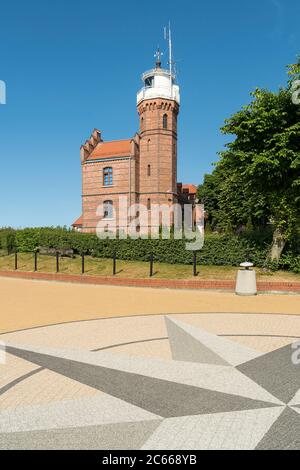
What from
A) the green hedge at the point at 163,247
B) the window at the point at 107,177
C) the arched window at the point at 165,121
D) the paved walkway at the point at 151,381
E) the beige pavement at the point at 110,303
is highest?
the arched window at the point at 165,121

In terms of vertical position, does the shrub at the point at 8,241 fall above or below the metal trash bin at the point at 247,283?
above

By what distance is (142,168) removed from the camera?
4072 centimetres

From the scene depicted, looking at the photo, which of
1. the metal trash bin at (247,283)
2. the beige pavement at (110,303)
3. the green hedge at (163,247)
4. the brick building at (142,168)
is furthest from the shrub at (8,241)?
the metal trash bin at (247,283)

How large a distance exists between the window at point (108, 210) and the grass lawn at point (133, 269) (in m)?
15.9

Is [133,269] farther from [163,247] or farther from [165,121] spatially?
[165,121]

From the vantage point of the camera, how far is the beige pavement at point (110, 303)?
9688mm

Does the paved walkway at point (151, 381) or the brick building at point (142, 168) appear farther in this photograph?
the brick building at point (142, 168)

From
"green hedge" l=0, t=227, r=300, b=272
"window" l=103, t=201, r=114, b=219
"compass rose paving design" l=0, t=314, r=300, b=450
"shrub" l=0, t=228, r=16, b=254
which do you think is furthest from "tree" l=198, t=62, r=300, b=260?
"window" l=103, t=201, r=114, b=219

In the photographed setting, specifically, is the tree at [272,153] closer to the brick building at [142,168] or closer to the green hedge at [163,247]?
the green hedge at [163,247]

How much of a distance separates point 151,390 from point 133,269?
1466 centimetres

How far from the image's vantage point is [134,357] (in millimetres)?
5816

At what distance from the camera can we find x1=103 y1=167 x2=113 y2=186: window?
41031 mm
